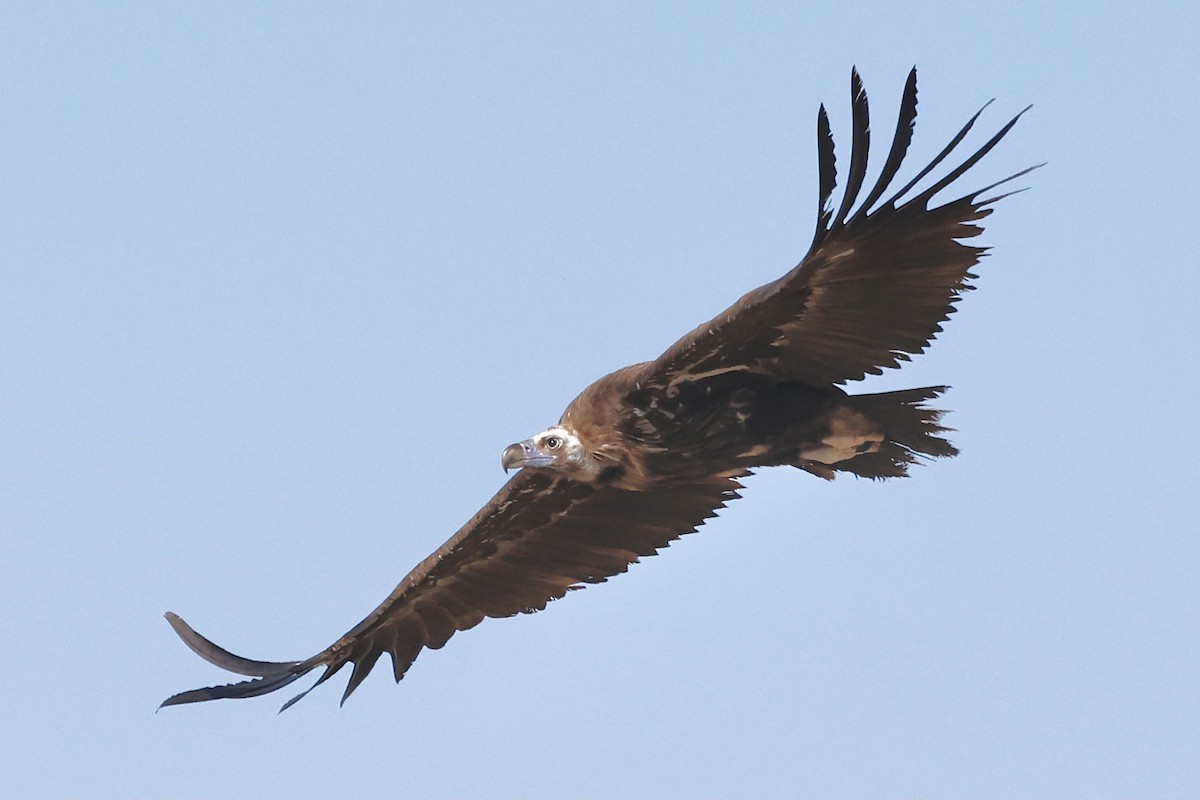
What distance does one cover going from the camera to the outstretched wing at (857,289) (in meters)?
8.09

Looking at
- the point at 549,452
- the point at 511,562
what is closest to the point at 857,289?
the point at 549,452

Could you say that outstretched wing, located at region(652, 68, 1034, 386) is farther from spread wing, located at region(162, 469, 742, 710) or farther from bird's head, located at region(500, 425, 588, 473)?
spread wing, located at region(162, 469, 742, 710)

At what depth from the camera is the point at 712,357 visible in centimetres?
898

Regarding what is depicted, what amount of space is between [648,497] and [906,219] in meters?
2.94

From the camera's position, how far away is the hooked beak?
32.1ft

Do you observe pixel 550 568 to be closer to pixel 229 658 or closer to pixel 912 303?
pixel 229 658

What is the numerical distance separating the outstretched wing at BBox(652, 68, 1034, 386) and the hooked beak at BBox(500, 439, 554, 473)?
38.8 inches

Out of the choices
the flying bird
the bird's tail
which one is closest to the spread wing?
the flying bird

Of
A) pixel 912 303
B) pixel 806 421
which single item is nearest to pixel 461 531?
pixel 806 421

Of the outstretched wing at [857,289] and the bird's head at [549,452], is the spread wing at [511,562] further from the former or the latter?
the outstretched wing at [857,289]

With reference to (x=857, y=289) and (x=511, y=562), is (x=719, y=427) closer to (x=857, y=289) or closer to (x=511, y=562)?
(x=857, y=289)

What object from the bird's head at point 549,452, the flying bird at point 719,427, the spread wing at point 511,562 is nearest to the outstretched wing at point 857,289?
the flying bird at point 719,427

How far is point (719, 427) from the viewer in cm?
938

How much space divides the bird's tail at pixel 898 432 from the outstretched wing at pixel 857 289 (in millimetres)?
250
